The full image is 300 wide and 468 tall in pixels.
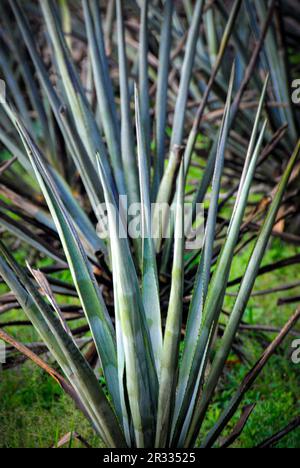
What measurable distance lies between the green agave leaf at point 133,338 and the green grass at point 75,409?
0.26 m

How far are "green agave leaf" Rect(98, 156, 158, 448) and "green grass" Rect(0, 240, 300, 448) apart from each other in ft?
0.86

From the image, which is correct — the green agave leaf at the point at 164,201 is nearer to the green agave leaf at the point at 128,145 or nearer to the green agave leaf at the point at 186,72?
the green agave leaf at the point at 128,145

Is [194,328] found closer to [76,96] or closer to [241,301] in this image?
[241,301]

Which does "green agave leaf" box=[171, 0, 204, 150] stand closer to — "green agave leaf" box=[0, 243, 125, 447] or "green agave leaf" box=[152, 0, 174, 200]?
"green agave leaf" box=[152, 0, 174, 200]

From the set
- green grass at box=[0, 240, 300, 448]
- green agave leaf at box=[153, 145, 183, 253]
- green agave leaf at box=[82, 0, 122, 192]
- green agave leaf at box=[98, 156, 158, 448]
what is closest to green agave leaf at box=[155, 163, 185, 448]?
green agave leaf at box=[98, 156, 158, 448]

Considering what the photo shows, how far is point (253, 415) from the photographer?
141 cm

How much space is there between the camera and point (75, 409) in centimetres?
119

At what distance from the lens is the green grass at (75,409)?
1.24m

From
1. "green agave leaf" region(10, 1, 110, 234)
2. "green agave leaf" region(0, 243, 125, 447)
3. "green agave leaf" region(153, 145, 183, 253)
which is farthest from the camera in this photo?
"green agave leaf" region(10, 1, 110, 234)

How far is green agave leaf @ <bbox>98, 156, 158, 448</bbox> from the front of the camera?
883 mm
